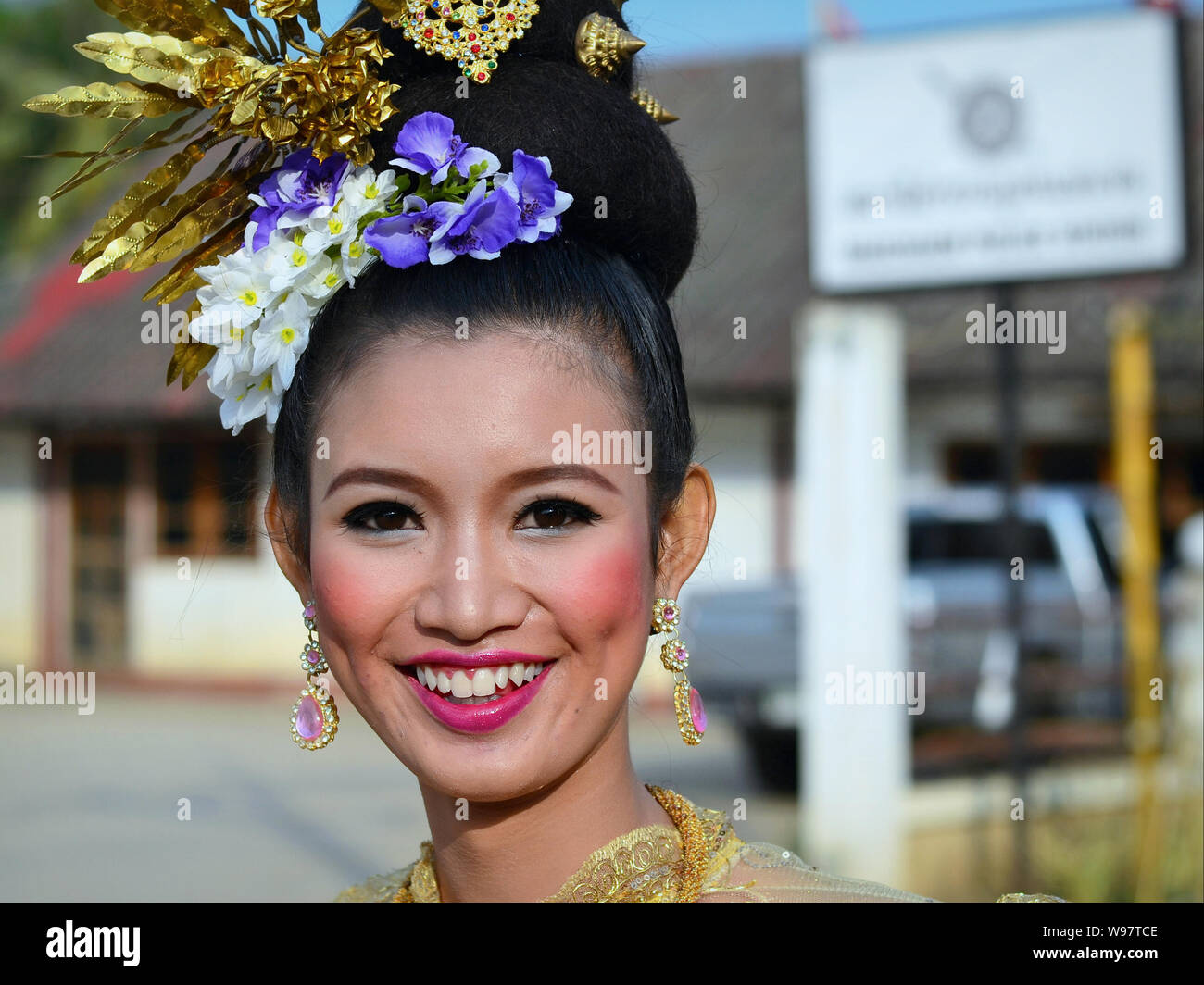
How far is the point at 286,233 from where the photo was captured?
6.49 feet

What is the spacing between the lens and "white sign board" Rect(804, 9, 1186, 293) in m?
5.46

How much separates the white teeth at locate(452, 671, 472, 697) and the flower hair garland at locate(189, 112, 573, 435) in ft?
1.69

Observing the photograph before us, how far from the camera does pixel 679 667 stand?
2.12 meters

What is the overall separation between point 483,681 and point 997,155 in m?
4.65

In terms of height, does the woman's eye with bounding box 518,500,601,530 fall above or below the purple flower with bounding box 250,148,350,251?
below

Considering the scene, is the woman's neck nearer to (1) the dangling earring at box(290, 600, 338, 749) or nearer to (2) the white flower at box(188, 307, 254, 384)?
(1) the dangling earring at box(290, 600, 338, 749)

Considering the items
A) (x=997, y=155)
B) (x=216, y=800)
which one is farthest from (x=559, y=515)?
(x=216, y=800)

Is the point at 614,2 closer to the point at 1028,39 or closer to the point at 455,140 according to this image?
the point at 455,140

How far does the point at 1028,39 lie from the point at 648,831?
185 inches

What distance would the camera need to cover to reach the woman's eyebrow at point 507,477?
181 centimetres

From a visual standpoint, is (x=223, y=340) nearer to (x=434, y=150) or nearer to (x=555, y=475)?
(x=434, y=150)

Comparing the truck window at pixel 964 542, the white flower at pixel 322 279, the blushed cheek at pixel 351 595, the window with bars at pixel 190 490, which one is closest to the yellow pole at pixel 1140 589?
the truck window at pixel 964 542

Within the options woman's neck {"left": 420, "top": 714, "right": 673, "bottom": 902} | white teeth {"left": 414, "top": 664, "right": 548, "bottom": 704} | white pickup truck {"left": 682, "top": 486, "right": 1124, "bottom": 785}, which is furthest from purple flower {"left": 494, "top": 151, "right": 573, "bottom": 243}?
white pickup truck {"left": 682, "top": 486, "right": 1124, "bottom": 785}

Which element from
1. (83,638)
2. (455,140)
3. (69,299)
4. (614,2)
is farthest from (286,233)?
(69,299)
